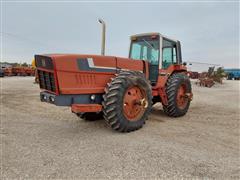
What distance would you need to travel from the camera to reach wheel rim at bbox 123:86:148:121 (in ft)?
17.5

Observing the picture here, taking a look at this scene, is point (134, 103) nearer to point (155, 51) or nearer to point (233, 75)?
point (155, 51)

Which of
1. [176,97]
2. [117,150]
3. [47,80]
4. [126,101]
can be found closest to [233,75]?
[176,97]

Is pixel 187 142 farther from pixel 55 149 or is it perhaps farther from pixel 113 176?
pixel 55 149

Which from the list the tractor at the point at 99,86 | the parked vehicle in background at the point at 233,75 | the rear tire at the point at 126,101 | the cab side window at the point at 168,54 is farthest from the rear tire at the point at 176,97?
the parked vehicle in background at the point at 233,75

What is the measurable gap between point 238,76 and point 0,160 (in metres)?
49.5

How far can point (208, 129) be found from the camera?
5832 millimetres

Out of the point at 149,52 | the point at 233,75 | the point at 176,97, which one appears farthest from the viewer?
the point at 233,75

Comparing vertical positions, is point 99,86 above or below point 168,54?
below

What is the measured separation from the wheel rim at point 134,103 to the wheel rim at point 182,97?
210cm

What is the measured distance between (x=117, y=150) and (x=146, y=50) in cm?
384

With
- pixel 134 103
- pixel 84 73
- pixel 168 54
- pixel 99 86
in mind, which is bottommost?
pixel 134 103

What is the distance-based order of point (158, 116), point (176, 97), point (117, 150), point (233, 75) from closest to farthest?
point (117, 150) < point (176, 97) < point (158, 116) < point (233, 75)

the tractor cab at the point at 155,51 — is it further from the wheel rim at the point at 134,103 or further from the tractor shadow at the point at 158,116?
the wheel rim at the point at 134,103

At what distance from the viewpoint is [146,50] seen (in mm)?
7250
